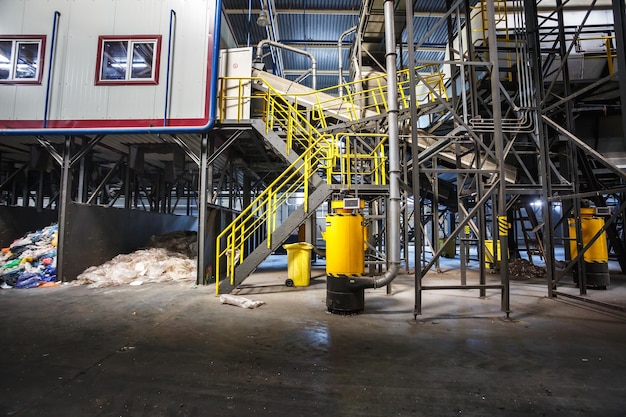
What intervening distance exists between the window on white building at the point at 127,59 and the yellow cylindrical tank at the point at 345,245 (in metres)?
7.33

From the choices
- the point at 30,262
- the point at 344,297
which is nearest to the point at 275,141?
the point at 344,297

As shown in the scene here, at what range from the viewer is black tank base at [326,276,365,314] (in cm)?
578

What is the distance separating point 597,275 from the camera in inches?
329

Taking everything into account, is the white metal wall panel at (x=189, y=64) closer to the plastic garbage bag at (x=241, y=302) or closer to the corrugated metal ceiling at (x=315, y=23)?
the corrugated metal ceiling at (x=315, y=23)

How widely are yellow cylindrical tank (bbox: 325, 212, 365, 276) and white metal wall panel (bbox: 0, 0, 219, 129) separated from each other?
5518mm

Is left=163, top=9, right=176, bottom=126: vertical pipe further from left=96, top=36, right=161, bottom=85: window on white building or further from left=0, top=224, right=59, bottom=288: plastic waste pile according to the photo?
left=0, top=224, right=59, bottom=288: plastic waste pile

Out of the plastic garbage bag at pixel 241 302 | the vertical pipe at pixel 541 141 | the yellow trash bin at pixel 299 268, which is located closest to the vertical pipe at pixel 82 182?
the plastic garbage bag at pixel 241 302

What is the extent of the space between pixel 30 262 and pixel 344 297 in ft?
32.3

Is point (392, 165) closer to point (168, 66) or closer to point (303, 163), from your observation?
point (303, 163)

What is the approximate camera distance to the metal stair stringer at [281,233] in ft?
23.5

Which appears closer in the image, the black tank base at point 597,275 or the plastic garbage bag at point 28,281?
the black tank base at point 597,275

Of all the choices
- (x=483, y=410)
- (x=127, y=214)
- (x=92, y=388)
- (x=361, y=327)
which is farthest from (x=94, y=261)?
(x=483, y=410)

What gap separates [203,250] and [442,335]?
680 cm

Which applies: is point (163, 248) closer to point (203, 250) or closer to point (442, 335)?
point (203, 250)
